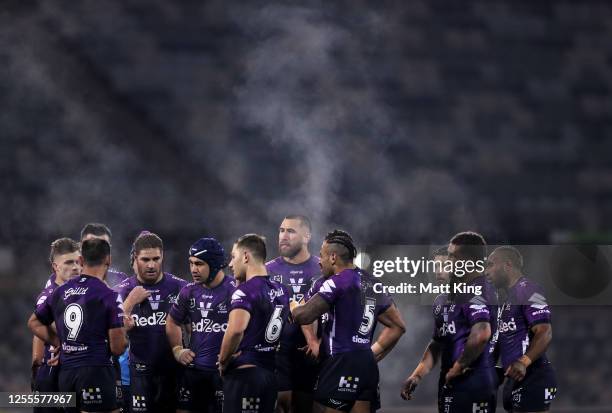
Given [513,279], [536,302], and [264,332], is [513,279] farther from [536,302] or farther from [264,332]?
[264,332]

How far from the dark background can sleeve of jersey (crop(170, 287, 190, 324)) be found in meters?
9.73

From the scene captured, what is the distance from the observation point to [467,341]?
7.57 metres

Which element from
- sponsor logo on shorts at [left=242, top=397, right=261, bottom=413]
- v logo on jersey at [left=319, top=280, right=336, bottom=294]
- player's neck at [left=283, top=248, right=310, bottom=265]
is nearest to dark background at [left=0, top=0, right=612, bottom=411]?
player's neck at [left=283, top=248, right=310, bottom=265]

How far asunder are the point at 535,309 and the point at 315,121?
13.7 m

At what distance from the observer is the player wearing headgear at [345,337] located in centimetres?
741

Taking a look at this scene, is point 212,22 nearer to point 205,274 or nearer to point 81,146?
point 81,146

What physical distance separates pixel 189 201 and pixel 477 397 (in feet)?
40.7

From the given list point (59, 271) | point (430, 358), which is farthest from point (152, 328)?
point (430, 358)

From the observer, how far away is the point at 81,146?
21188 mm

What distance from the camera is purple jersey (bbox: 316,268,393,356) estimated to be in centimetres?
736

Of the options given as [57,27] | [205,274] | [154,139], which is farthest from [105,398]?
[57,27]

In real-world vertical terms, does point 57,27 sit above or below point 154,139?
above

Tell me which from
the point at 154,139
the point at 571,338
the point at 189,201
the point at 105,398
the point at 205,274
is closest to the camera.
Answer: the point at 105,398

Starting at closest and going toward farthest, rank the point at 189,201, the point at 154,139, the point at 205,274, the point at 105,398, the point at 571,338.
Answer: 1. the point at 105,398
2. the point at 205,274
3. the point at 571,338
4. the point at 189,201
5. the point at 154,139
